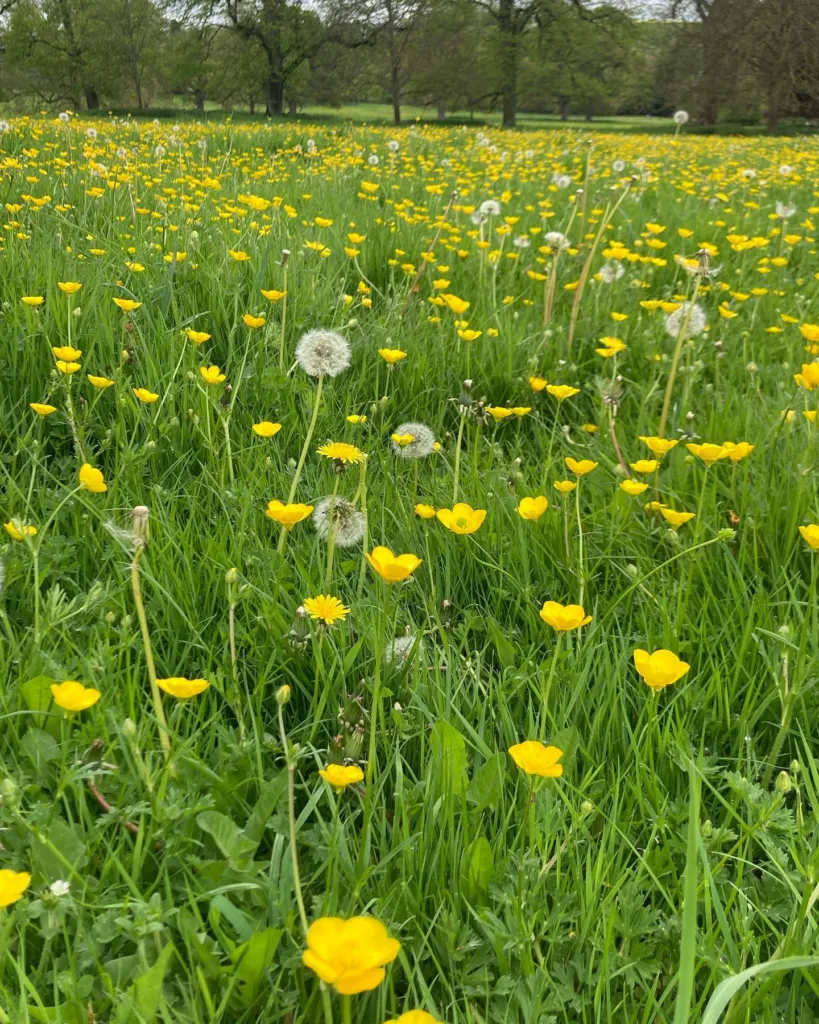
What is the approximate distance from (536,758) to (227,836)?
1.30 feet

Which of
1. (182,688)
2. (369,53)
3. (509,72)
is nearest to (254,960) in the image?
(182,688)

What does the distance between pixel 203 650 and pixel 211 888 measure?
48 cm

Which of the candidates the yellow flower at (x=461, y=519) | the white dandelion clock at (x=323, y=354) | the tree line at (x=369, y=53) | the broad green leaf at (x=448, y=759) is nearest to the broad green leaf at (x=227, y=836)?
the broad green leaf at (x=448, y=759)

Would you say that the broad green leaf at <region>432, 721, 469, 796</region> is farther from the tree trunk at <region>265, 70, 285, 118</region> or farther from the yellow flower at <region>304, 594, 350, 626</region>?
the tree trunk at <region>265, 70, 285, 118</region>

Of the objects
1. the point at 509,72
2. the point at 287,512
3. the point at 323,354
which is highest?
the point at 509,72

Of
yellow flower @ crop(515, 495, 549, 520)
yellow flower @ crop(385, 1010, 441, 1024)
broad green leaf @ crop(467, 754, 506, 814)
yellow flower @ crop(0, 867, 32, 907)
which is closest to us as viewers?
yellow flower @ crop(385, 1010, 441, 1024)

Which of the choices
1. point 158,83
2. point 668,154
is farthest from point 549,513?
point 158,83

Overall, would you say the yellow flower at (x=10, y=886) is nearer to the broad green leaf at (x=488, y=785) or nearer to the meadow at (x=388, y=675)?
the meadow at (x=388, y=675)

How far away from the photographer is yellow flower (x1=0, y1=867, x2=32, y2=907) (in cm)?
67

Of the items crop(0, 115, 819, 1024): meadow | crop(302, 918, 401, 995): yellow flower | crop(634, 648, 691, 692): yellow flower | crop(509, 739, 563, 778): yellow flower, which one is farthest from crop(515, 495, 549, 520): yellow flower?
crop(302, 918, 401, 995): yellow flower

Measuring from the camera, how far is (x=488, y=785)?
101 centimetres

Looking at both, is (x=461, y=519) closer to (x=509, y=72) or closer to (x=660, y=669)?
(x=660, y=669)

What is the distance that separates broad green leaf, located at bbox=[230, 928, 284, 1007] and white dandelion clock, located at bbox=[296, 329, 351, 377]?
128 cm

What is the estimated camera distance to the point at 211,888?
921mm
